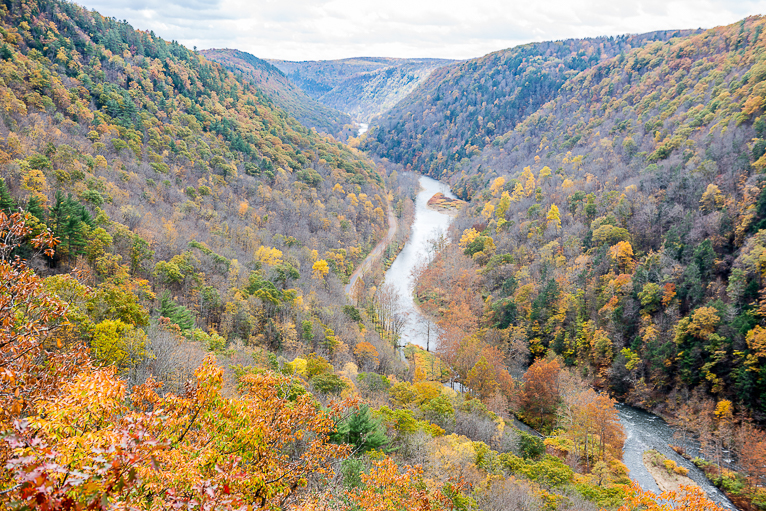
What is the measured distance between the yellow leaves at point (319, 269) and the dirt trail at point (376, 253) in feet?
18.4

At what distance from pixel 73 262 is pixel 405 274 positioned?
2654 inches

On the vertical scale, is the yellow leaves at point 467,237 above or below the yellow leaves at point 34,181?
below

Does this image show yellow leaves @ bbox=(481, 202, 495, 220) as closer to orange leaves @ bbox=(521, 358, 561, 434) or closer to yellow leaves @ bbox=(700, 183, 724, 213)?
yellow leaves @ bbox=(700, 183, 724, 213)

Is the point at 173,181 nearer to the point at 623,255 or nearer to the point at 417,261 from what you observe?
the point at 417,261

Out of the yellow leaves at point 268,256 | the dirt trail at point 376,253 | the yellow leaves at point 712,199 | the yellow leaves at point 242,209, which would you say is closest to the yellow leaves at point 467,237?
the dirt trail at point 376,253

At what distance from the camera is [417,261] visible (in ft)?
340

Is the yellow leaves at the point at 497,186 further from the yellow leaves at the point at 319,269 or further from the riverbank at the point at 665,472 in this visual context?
the riverbank at the point at 665,472

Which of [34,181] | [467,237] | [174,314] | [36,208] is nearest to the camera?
[36,208]

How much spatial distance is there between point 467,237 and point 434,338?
3443 cm

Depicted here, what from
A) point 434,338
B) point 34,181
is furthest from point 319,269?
point 34,181

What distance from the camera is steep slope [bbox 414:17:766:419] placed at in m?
51.0

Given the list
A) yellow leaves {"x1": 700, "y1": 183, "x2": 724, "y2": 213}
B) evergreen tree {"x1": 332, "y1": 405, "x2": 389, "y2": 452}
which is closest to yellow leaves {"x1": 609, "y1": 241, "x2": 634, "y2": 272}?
yellow leaves {"x1": 700, "y1": 183, "x2": 724, "y2": 213}

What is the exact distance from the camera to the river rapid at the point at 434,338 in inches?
1652

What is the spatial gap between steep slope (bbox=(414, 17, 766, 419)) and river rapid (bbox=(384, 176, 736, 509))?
15.3 feet
